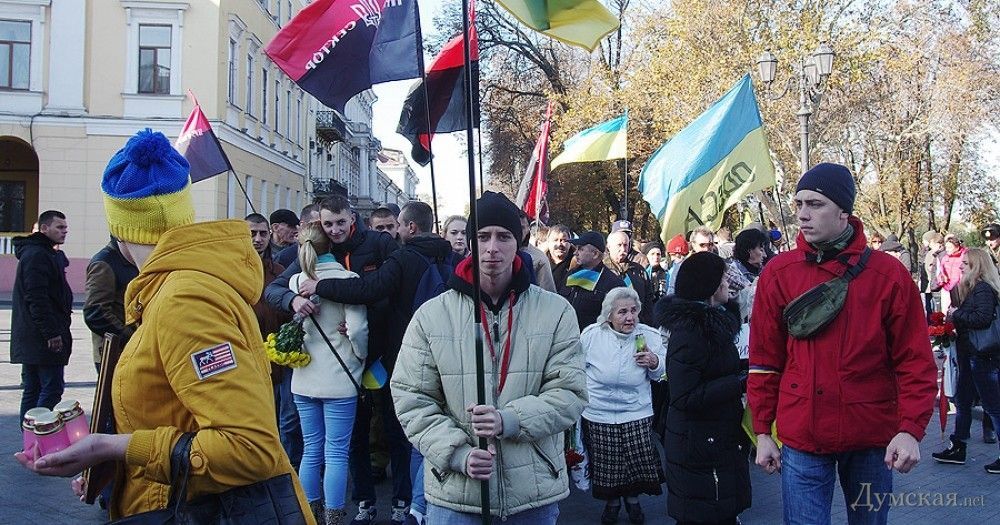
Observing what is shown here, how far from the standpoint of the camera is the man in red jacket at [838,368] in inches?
137

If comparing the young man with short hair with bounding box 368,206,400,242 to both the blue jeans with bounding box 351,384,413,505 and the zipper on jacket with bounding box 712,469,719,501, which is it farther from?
the zipper on jacket with bounding box 712,469,719,501

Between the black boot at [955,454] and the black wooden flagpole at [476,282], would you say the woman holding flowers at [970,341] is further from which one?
the black wooden flagpole at [476,282]

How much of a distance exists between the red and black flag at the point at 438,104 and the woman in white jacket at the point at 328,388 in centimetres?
269

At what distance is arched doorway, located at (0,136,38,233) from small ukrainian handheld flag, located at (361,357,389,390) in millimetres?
28606

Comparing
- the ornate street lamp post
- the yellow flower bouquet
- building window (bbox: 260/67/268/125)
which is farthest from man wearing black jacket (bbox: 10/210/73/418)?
building window (bbox: 260/67/268/125)

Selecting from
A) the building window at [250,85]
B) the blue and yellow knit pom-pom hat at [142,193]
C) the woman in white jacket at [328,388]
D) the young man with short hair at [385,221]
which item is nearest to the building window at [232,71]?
the building window at [250,85]

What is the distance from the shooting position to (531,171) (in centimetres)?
1209

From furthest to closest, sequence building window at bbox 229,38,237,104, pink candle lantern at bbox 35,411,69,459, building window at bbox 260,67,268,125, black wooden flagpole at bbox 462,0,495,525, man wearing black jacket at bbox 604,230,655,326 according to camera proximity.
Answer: building window at bbox 260,67,268,125 < building window at bbox 229,38,237,104 < man wearing black jacket at bbox 604,230,655,326 < black wooden flagpole at bbox 462,0,495,525 < pink candle lantern at bbox 35,411,69,459

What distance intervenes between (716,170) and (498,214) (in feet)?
17.0

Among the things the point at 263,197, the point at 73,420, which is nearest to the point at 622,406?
the point at 73,420

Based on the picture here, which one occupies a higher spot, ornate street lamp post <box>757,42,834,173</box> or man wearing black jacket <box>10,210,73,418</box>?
ornate street lamp post <box>757,42,834,173</box>

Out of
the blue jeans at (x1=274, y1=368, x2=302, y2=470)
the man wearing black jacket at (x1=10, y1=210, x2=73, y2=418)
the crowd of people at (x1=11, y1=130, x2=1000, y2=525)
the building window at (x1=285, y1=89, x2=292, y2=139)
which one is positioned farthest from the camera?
the building window at (x1=285, y1=89, x2=292, y2=139)

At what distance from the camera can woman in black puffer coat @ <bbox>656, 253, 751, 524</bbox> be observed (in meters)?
4.52

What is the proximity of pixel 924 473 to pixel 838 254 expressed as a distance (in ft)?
14.6
